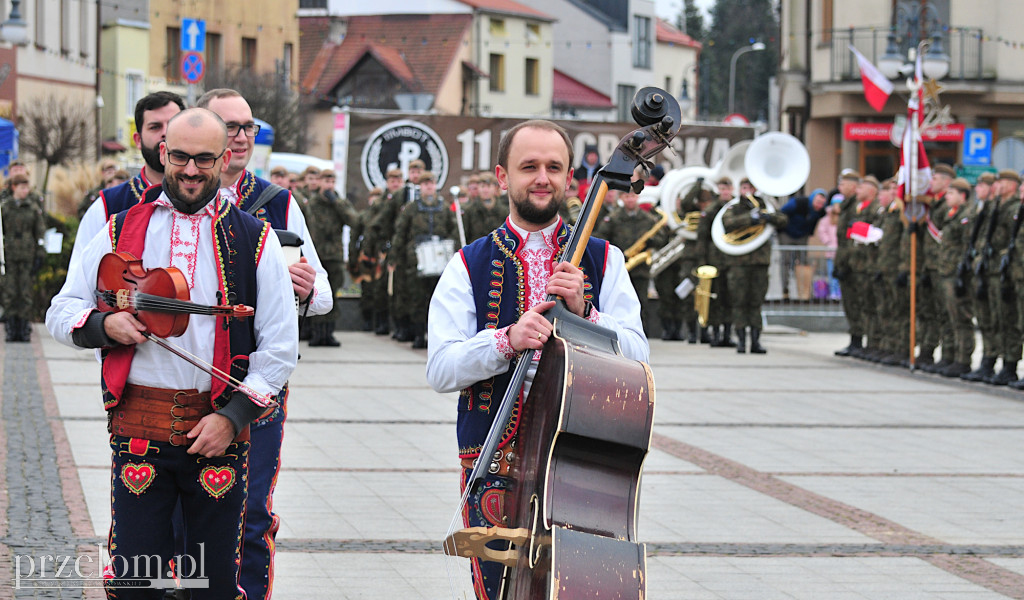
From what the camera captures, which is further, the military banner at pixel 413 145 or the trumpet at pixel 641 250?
the military banner at pixel 413 145

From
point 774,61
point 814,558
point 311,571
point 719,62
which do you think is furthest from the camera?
point 719,62

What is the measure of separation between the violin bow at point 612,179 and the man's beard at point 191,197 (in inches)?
38.8

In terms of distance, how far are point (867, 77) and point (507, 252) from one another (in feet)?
53.8

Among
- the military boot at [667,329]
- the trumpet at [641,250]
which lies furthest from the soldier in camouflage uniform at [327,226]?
the military boot at [667,329]

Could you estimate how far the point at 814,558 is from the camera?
7344mm

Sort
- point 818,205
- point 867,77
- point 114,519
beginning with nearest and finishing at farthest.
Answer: point 114,519 < point 867,77 < point 818,205

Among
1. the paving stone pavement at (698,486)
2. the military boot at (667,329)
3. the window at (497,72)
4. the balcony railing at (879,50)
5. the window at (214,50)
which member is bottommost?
the paving stone pavement at (698,486)

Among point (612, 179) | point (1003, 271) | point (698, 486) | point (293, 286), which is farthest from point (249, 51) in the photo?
point (612, 179)

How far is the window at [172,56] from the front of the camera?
1981 inches

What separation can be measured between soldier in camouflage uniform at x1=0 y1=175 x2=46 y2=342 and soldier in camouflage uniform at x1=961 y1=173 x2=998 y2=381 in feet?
33.1

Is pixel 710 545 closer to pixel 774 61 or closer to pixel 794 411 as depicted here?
pixel 794 411

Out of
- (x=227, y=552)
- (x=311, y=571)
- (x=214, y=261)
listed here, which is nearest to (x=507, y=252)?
(x=214, y=261)

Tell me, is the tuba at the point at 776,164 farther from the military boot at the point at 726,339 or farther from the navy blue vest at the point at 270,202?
the navy blue vest at the point at 270,202

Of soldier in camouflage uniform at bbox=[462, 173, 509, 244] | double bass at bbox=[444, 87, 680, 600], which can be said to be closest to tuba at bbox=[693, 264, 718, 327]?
soldier in camouflage uniform at bbox=[462, 173, 509, 244]
